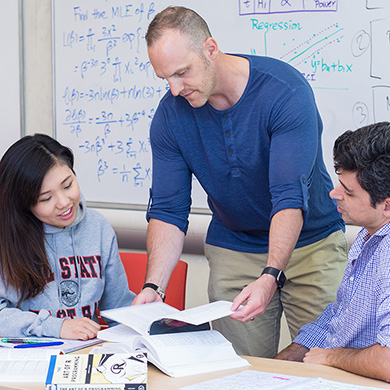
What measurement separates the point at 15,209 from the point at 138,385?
87 centimetres

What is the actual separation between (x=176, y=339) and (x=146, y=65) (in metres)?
1.64

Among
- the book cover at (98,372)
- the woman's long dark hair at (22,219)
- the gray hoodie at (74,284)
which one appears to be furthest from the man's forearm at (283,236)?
the woman's long dark hair at (22,219)

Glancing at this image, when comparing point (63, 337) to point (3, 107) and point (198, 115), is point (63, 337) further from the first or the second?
point (3, 107)

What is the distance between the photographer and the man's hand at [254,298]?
139 centimetres

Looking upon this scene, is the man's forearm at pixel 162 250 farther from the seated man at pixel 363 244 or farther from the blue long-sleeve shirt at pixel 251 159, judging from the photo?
the seated man at pixel 363 244

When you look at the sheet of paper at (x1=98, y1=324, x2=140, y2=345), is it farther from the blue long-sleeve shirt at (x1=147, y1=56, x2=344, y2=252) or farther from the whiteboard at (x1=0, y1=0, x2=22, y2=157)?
the whiteboard at (x1=0, y1=0, x2=22, y2=157)

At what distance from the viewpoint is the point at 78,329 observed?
1.60 m

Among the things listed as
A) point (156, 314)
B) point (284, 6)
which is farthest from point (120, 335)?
point (284, 6)

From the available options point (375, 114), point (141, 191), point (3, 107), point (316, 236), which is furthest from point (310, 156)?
point (3, 107)

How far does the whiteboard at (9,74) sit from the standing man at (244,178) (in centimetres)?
140

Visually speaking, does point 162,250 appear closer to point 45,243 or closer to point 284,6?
point 45,243

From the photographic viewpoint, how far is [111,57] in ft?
9.25

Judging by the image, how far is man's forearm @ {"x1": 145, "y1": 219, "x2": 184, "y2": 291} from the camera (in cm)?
175

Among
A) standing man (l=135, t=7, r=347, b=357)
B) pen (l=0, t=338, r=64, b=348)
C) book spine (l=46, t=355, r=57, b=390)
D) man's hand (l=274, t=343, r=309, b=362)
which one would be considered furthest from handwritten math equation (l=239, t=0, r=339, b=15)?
book spine (l=46, t=355, r=57, b=390)
